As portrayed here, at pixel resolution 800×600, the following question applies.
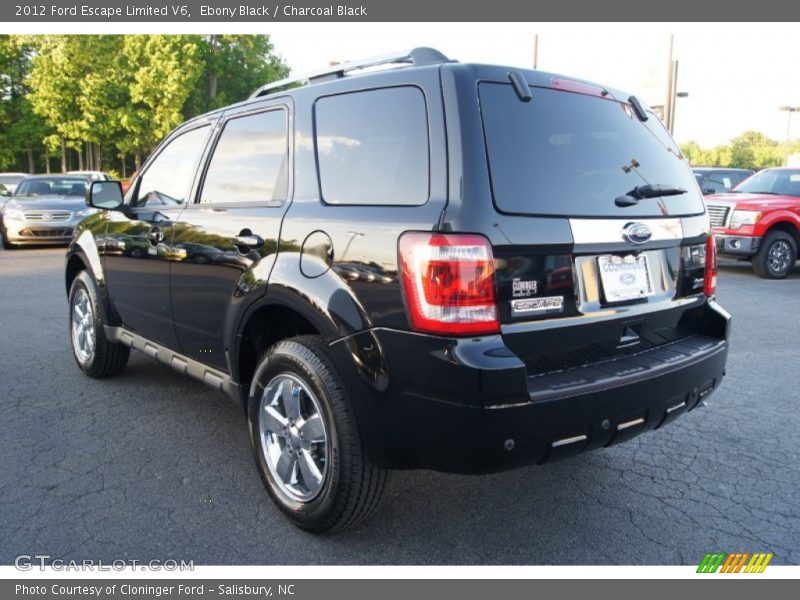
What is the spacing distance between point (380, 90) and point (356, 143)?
237 mm

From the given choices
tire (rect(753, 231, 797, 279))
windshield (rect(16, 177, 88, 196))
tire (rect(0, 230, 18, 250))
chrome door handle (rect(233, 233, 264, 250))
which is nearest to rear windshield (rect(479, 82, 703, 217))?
chrome door handle (rect(233, 233, 264, 250))

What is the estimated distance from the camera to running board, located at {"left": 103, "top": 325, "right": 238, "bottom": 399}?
359cm

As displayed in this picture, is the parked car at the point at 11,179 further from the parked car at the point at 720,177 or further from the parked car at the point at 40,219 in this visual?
the parked car at the point at 720,177

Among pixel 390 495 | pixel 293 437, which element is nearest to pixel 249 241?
pixel 293 437

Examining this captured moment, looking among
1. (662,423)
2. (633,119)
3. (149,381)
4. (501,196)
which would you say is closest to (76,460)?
(149,381)

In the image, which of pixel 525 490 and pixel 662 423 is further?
pixel 525 490

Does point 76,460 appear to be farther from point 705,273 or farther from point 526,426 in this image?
point 705,273

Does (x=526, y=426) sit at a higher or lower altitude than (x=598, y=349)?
lower

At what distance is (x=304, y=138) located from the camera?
318cm

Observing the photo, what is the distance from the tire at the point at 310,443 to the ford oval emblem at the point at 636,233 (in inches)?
50.7

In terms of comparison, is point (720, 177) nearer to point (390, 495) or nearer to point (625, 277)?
point (625, 277)

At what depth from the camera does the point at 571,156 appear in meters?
2.78

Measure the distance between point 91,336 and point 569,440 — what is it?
12.5 feet

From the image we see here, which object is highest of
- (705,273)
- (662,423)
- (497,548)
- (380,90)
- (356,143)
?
(380,90)
